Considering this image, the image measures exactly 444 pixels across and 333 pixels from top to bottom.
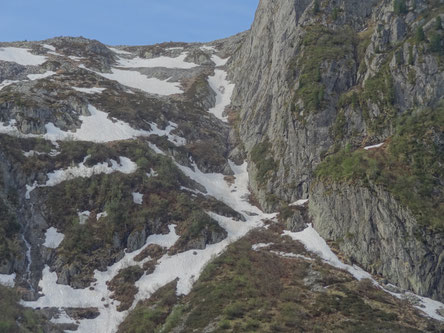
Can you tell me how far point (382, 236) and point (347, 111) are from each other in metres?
19.1

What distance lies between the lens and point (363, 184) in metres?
43.5

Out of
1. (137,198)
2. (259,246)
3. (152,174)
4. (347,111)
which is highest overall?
(347,111)

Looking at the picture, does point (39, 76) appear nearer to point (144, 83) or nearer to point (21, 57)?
point (21, 57)

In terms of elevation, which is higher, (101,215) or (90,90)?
(90,90)

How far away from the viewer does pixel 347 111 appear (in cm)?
5394

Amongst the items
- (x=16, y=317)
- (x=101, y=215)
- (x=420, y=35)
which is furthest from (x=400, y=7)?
(x=16, y=317)

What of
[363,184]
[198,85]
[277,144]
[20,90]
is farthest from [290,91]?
[20,90]

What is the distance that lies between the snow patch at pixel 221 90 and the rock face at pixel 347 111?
1209cm

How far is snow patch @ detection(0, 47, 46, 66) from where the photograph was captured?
92106 mm

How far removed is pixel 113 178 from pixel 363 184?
2976 centimetres

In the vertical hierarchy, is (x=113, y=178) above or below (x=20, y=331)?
above

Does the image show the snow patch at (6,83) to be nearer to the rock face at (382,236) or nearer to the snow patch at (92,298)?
the snow patch at (92,298)

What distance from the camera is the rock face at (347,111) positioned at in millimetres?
40031

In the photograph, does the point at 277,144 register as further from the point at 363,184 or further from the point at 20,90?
the point at 20,90
